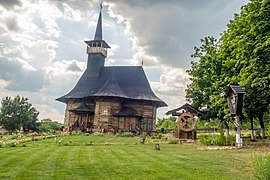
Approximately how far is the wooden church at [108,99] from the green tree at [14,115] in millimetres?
5189

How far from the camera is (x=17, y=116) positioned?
35.1 metres

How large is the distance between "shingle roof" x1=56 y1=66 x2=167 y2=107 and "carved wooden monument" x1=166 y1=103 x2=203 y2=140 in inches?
471

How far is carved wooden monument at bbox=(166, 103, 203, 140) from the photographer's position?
20.2 meters

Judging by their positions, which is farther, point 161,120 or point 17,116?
point 161,120

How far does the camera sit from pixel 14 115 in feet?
115

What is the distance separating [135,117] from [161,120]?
96.5 ft

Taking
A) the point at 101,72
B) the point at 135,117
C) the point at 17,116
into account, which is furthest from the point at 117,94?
the point at 17,116

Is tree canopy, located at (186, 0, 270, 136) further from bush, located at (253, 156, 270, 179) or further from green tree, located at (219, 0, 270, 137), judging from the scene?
bush, located at (253, 156, 270, 179)

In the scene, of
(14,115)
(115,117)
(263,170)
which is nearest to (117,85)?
(115,117)

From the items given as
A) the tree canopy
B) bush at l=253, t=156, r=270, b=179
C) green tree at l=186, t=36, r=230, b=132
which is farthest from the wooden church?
bush at l=253, t=156, r=270, b=179

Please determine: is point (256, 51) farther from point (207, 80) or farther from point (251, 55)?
point (207, 80)

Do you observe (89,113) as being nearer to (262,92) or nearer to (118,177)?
(262,92)

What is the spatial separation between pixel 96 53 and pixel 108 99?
923 centimetres

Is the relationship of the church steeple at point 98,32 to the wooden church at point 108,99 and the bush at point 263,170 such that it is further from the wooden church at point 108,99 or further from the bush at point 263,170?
the bush at point 263,170
